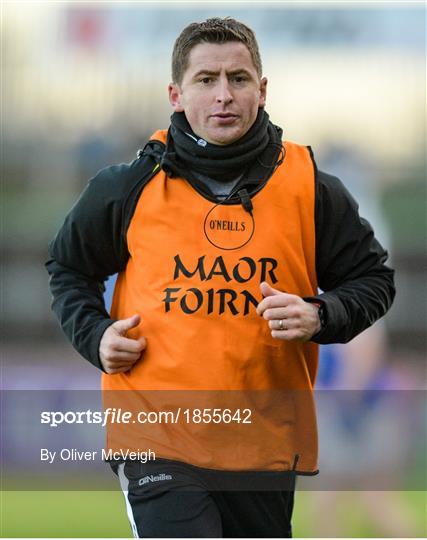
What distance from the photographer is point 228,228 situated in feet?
9.71

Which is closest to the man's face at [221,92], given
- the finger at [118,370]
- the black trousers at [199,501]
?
the finger at [118,370]

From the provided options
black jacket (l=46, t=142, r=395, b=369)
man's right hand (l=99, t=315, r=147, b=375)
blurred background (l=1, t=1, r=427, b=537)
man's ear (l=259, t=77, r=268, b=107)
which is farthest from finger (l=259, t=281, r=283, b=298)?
blurred background (l=1, t=1, r=427, b=537)

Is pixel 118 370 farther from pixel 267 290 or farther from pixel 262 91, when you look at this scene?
pixel 262 91

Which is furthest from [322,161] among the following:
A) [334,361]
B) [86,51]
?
[86,51]

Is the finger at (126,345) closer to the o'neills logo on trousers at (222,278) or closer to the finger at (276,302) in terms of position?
the o'neills logo on trousers at (222,278)

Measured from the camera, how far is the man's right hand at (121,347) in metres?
2.88

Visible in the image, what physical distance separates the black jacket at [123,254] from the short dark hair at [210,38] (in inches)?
11.9

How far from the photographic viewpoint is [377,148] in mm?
9844

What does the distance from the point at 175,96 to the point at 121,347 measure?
825 mm

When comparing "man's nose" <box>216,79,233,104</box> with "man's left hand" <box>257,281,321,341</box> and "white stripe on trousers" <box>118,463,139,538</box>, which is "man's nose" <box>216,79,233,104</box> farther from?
"white stripe on trousers" <box>118,463,139,538</box>

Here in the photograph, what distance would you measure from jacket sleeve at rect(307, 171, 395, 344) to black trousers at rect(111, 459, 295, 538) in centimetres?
53

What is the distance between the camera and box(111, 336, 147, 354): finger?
2873 mm

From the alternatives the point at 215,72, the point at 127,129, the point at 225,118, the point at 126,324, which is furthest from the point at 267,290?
the point at 127,129

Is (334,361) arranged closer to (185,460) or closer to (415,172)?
(185,460)
